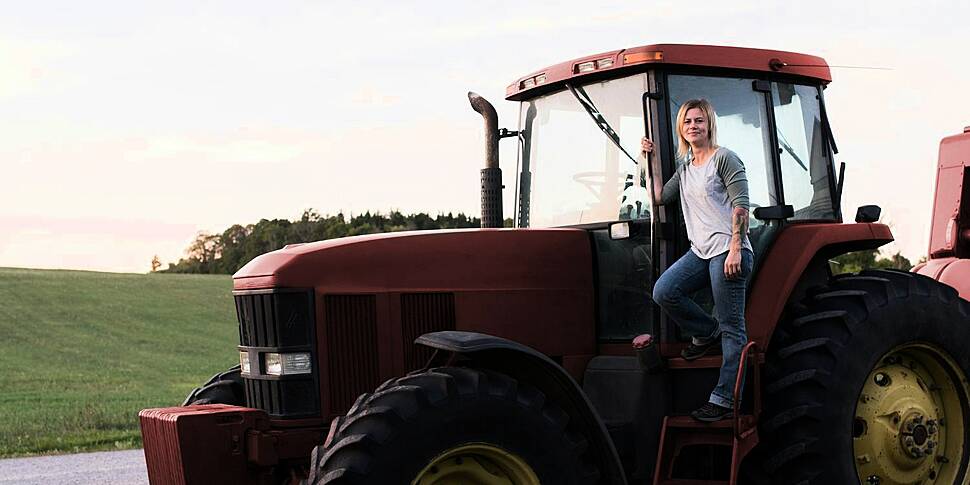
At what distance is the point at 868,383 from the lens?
24.6ft

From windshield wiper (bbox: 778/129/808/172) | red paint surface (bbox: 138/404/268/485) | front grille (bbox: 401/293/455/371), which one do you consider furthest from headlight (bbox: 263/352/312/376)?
windshield wiper (bbox: 778/129/808/172)

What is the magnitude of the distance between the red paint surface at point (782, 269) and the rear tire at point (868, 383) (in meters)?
0.17

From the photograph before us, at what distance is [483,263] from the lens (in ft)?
23.1

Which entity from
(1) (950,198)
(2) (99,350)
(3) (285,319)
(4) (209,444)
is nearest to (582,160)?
(3) (285,319)

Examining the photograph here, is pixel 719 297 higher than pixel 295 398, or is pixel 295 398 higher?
pixel 719 297

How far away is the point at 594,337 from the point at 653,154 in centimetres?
115

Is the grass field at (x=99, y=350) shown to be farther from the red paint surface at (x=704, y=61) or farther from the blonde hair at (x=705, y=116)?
the blonde hair at (x=705, y=116)

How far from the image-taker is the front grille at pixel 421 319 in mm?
6793

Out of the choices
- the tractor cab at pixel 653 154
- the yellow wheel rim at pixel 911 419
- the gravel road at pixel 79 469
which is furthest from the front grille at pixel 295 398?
the gravel road at pixel 79 469

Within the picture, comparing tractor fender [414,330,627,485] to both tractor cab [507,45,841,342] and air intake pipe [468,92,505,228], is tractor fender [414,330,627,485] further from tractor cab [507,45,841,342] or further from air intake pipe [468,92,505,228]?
air intake pipe [468,92,505,228]

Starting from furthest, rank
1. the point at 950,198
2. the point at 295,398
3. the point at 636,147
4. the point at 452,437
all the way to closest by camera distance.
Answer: the point at 950,198, the point at 636,147, the point at 295,398, the point at 452,437

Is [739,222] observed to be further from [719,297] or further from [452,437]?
[452,437]

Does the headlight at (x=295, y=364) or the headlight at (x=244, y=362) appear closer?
the headlight at (x=295, y=364)

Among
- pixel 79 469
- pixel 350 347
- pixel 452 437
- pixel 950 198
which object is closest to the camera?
pixel 452 437
